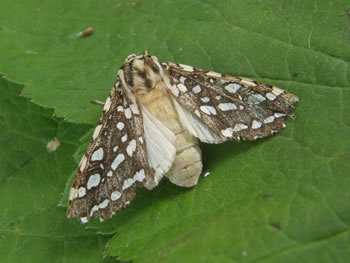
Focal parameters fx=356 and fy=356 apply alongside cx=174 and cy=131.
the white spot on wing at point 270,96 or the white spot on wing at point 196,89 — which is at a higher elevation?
the white spot on wing at point 270,96

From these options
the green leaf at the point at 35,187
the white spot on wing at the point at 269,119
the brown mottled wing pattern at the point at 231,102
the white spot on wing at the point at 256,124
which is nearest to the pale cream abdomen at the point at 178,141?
the brown mottled wing pattern at the point at 231,102

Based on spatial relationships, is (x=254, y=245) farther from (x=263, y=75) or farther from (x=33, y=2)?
(x=33, y=2)

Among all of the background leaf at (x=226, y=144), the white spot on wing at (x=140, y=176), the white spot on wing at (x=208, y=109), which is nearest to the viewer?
the background leaf at (x=226, y=144)

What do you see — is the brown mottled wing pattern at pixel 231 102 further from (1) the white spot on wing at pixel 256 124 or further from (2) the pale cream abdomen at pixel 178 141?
(2) the pale cream abdomen at pixel 178 141

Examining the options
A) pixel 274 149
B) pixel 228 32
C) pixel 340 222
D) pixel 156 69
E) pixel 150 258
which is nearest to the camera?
pixel 340 222

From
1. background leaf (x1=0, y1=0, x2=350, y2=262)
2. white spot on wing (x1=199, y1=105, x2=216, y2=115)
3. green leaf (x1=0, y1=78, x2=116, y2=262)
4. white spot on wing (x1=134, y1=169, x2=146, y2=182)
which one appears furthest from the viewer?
green leaf (x1=0, y1=78, x2=116, y2=262)

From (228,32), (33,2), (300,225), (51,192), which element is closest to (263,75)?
(228,32)

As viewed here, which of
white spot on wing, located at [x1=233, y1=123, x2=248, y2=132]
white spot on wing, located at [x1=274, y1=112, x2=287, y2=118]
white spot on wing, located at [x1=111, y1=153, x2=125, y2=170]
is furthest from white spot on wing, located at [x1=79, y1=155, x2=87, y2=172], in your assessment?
white spot on wing, located at [x1=274, y1=112, x2=287, y2=118]

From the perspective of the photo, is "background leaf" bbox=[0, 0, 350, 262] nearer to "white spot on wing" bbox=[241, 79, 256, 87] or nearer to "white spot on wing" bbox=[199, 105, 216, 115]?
"white spot on wing" bbox=[241, 79, 256, 87]
